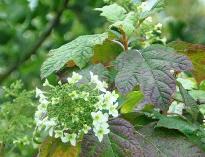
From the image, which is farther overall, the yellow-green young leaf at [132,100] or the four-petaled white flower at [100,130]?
the yellow-green young leaf at [132,100]

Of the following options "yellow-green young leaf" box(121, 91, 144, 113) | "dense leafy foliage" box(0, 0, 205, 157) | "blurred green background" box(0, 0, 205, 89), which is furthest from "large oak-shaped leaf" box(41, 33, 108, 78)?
"blurred green background" box(0, 0, 205, 89)

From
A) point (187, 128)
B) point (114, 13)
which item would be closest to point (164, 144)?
point (187, 128)

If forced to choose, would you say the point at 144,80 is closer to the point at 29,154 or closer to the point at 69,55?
the point at 69,55

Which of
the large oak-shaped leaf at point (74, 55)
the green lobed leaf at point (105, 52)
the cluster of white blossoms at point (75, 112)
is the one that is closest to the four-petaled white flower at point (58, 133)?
the cluster of white blossoms at point (75, 112)

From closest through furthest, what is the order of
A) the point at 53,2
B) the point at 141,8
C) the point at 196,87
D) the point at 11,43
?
1. the point at 141,8
2. the point at 196,87
3. the point at 53,2
4. the point at 11,43

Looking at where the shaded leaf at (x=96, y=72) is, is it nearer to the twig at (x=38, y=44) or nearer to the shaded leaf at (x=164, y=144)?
the shaded leaf at (x=164, y=144)

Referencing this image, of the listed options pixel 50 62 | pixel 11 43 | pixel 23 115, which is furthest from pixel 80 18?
pixel 50 62

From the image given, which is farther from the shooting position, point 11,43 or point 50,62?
point 11,43
